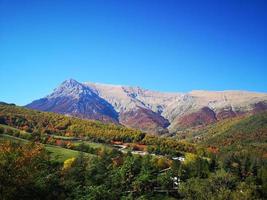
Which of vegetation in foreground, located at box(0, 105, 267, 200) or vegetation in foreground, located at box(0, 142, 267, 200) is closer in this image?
vegetation in foreground, located at box(0, 142, 267, 200)

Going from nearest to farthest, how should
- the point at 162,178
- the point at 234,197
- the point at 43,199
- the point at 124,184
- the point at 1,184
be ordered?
the point at 1,184, the point at 43,199, the point at 234,197, the point at 124,184, the point at 162,178

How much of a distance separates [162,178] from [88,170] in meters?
27.9

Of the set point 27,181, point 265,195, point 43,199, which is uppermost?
point 27,181

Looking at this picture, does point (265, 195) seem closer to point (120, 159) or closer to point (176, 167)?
point (176, 167)

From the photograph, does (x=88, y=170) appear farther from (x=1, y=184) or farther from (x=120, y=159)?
(x=1, y=184)

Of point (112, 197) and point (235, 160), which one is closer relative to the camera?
point (112, 197)

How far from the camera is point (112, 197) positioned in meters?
93.4

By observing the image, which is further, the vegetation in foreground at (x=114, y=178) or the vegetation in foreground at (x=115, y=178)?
the vegetation in foreground at (x=114, y=178)

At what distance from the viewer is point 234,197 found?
85188 mm

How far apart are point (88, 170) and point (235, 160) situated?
92.0 m

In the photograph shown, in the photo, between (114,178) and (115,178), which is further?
(115,178)

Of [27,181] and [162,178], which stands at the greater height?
[27,181]

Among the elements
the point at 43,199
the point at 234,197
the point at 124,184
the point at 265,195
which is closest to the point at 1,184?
the point at 43,199

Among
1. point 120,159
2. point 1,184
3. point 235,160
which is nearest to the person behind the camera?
point 1,184
